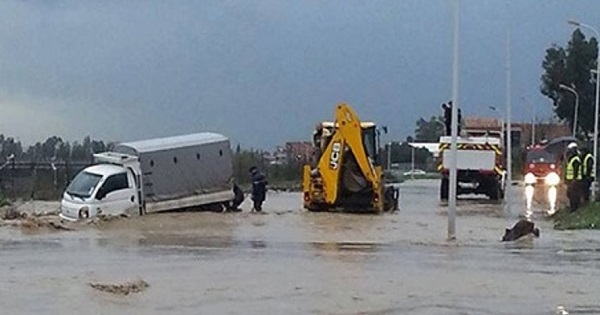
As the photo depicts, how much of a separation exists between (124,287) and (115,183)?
18611 mm

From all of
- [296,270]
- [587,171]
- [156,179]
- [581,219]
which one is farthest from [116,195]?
[296,270]

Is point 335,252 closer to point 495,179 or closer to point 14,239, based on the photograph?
point 14,239

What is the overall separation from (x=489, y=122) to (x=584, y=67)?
20.1 meters

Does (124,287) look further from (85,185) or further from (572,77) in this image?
→ (572,77)

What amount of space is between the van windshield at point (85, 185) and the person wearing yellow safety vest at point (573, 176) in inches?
482

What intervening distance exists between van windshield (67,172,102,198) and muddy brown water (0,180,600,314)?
2787 mm

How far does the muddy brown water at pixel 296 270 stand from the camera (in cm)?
1383

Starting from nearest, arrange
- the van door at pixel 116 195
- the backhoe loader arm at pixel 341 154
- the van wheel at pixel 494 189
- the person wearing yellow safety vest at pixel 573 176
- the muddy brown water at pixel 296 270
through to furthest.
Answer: the muddy brown water at pixel 296 270 < the person wearing yellow safety vest at pixel 573 176 < the van door at pixel 116 195 < the backhoe loader arm at pixel 341 154 < the van wheel at pixel 494 189

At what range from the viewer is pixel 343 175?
3650cm

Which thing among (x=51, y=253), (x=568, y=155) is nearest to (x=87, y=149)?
(x=568, y=155)

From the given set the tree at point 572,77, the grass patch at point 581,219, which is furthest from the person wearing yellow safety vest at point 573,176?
the tree at point 572,77

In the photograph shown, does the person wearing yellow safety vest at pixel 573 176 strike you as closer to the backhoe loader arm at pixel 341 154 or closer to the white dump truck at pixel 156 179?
the backhoe loader arm at pixel 341 154

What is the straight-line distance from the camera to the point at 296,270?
17688mm

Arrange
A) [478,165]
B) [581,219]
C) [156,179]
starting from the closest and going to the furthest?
[581,219] → [156,179] → [478,165]
